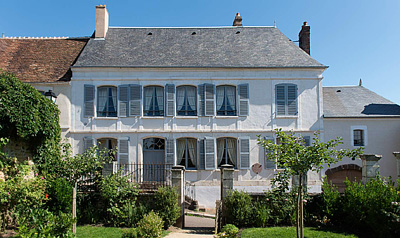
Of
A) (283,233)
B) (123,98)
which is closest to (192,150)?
(123,98)

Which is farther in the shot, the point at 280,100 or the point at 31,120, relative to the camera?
the point at 280,100

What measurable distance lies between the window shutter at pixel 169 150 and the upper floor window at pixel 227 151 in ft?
7.35

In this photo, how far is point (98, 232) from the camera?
28.0ft

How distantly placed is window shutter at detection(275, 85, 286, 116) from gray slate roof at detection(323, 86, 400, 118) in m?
2.46

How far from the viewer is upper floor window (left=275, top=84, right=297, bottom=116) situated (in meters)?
14.9

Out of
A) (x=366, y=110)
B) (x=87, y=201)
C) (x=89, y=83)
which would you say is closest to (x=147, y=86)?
(x=89, y=83)

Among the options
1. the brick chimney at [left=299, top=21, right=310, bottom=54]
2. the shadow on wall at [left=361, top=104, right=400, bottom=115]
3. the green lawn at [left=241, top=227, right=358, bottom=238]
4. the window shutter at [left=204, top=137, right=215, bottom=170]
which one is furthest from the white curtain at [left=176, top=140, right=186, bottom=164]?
the shadow on wall at [left=361, top=104, right=400, bottom=115]

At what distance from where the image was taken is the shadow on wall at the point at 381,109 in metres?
15.9

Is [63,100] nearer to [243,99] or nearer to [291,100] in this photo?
[243,99]

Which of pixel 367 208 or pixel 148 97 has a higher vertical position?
pixel 148 97

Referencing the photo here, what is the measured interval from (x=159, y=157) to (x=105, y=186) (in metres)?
5.66

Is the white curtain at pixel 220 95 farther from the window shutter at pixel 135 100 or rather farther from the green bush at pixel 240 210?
the green bush at pixel 240 210

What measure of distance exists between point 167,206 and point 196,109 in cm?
653

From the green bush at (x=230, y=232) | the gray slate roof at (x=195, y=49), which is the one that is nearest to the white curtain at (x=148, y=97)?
the gray slate roof at (x=195, y=49)
